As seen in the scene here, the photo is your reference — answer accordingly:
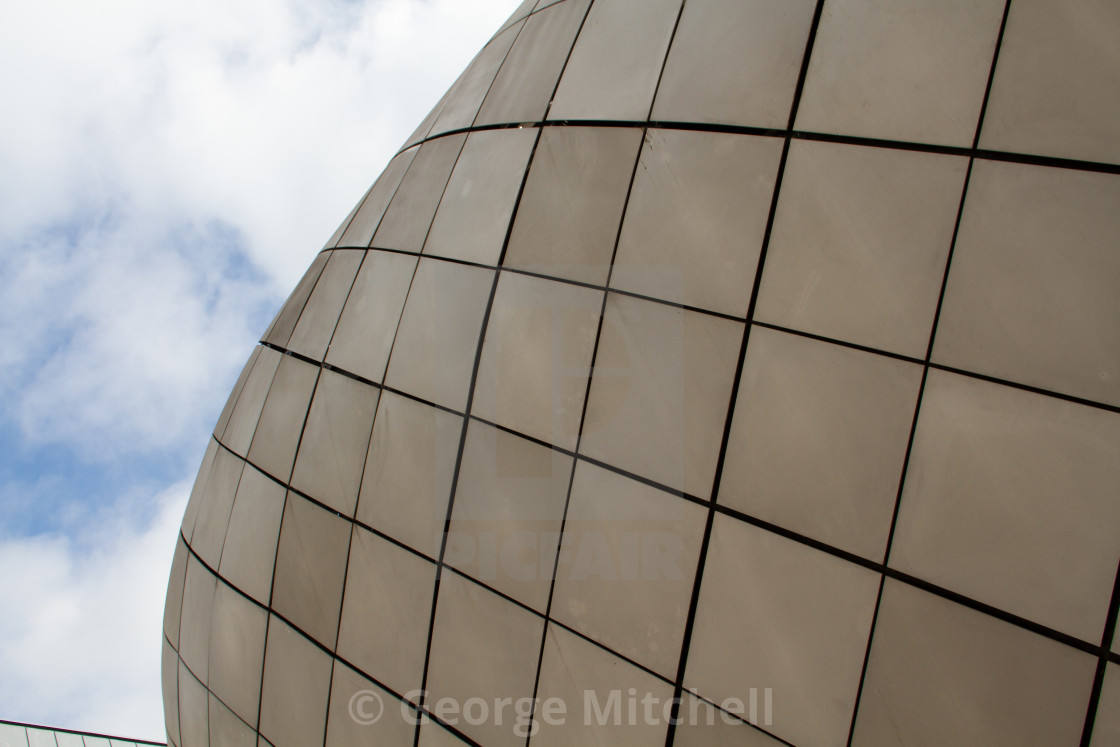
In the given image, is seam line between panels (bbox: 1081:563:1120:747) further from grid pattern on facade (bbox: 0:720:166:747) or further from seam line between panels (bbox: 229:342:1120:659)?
grid pattern on facade (bbox: 0:720:166:747)

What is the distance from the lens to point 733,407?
608 centimetres

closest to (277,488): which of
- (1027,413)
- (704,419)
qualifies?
(704,419)

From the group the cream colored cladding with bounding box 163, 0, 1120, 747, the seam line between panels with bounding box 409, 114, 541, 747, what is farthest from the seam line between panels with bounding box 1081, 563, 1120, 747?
the seam line between panels with bounding box 409, 114, 541, 747

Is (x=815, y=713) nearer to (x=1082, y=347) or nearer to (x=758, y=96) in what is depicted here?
(x=1082, y=347)

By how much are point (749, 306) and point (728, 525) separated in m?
2.14

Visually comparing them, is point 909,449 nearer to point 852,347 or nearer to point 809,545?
point 852,347

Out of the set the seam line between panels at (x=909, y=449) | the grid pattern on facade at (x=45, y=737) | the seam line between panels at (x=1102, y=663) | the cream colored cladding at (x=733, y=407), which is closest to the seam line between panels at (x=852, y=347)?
the cream colored cladding at (x=733, y=407)

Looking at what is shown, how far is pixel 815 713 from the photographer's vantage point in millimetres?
5602

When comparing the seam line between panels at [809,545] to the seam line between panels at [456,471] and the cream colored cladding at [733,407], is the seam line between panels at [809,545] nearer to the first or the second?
the cream colored cladding at [733,407]
